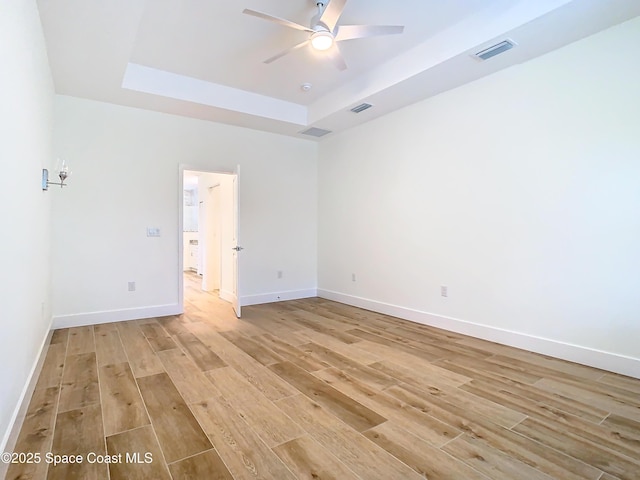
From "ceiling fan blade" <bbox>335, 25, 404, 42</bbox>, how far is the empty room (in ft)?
0.15

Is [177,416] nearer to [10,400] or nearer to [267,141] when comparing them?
[10,400]

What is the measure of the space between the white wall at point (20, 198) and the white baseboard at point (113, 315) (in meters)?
0.96

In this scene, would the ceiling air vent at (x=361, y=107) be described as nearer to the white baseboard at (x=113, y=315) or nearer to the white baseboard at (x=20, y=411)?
the white baseboard at (x=113, y=315)

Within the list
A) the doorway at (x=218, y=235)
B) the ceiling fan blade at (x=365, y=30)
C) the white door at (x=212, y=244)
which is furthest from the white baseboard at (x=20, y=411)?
the white door at (x=212, y=244)

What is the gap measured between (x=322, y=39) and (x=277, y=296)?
3990 mm

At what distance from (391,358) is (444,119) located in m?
2.86

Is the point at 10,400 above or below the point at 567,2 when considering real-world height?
below

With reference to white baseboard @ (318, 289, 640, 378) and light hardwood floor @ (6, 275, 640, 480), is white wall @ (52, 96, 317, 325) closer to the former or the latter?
light hardwood floor @ (6, 275, 640, 480)

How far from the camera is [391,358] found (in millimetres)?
3102

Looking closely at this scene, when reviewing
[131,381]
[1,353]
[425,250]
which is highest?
[425,250]

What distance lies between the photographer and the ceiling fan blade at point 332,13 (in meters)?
2.41

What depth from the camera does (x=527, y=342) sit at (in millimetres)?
3275

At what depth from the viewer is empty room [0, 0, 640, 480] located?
1.85 meters

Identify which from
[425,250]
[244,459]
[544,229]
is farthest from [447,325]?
[244,459]
